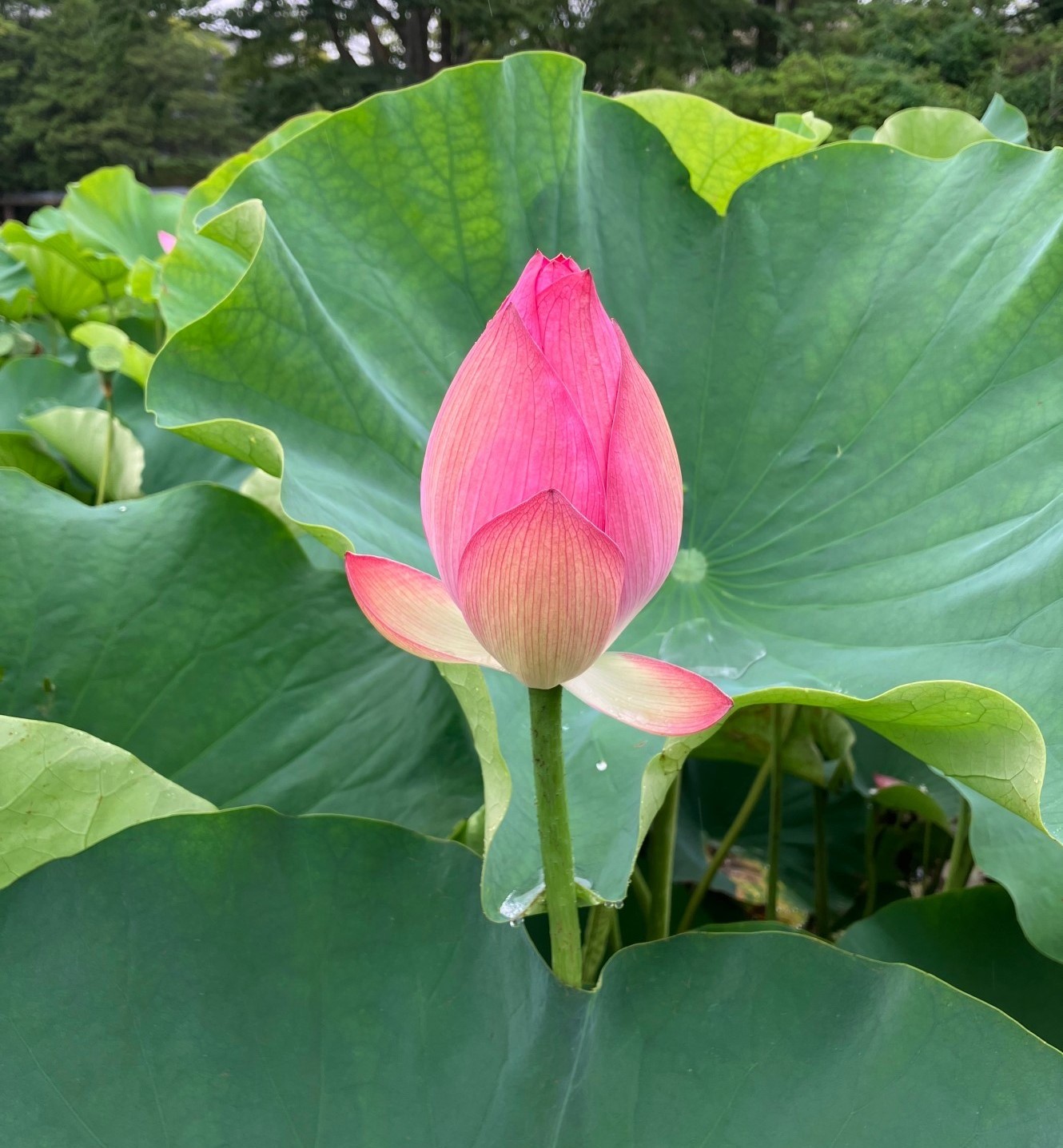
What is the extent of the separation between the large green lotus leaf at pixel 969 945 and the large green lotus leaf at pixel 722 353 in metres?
0.07

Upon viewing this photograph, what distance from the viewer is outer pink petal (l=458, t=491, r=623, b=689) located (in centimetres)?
28

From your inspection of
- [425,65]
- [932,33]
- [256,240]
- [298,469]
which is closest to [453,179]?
[256,240]

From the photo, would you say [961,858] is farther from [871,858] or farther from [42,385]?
[42,385]

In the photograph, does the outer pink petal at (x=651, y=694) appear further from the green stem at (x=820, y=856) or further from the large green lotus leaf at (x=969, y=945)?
the green stem at (x=820, y=856)

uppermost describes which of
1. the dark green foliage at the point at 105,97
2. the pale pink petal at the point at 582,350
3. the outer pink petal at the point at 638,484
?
the pale pink petal at the point at 582,350

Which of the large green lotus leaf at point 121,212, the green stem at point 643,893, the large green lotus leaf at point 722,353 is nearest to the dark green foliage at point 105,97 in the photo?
the large green lotus leaf at point 121,212

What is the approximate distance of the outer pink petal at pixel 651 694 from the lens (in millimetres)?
316

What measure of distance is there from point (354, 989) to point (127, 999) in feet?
0.27

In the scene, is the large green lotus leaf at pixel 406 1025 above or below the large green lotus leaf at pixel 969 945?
above

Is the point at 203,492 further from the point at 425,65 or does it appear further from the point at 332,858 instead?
the point at 425,65

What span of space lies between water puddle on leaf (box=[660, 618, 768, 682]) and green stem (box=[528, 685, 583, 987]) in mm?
242

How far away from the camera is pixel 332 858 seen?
40 cm

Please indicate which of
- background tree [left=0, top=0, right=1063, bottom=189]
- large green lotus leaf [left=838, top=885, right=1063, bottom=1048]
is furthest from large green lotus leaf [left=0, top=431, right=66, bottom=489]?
background tree [left=0, top=0, right=1063, bottom=189]

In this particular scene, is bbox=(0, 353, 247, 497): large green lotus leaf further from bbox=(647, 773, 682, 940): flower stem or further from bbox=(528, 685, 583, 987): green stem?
bbox=(528, 685, 583, 987): green stem
